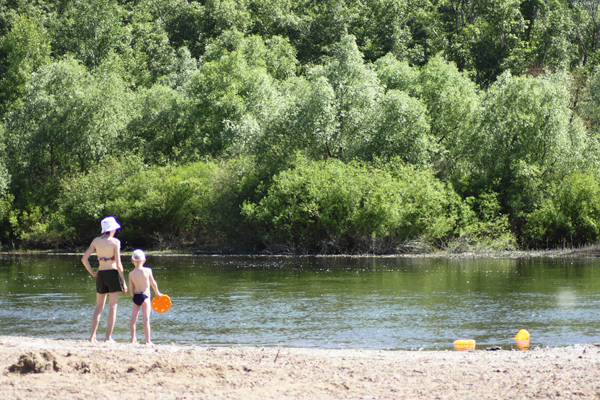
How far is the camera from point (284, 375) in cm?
998

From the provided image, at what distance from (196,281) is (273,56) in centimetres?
5439

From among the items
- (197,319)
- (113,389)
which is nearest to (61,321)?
(197,319)

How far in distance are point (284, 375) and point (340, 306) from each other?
382 inches

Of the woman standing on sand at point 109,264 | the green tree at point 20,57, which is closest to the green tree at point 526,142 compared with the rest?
the woman standing on sand at point 109,264

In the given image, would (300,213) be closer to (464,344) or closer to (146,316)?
(464,344)

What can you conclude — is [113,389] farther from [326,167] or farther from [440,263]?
[326,167]

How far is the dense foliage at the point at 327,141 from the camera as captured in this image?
45469 mm

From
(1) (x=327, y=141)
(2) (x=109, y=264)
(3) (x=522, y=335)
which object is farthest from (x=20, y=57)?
(3) (x=522, y=335)

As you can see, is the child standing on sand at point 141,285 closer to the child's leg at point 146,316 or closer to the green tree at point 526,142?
the child's leg at point 146,316

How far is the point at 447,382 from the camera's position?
9.69 metres

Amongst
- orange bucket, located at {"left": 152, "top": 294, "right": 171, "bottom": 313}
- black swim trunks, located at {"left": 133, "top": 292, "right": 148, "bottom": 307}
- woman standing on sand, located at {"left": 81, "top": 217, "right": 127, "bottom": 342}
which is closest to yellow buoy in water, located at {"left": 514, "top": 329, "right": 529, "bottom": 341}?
orange bucket, located at {"left": 152, "top": 294, "right": 171, "bottom": 313}

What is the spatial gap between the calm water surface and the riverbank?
2.39 m

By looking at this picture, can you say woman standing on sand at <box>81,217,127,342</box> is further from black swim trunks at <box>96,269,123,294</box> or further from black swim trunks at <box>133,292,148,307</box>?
black swim trunks at <box>133,292,148,307</box>

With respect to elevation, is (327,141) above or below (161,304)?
above
